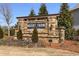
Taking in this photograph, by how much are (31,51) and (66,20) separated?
66 centimetres

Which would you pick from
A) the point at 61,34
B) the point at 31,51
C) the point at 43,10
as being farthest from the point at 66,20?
the point at 31,51

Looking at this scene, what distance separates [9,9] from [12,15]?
95 millimetres

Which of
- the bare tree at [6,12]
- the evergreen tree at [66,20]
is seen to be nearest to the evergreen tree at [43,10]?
the evergreen tree at [66,20]

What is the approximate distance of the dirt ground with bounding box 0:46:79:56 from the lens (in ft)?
14.6

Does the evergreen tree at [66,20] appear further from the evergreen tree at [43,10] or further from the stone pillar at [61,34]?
the evergreen tree at [43,10]

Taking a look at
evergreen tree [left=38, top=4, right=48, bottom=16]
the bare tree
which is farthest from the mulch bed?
the bare tree

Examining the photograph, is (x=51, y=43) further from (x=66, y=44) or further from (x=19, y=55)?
(x=19, y=55)

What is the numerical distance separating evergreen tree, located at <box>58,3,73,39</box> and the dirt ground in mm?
240

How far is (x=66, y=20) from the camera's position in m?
4.44

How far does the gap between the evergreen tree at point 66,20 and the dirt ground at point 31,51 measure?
0.24 m

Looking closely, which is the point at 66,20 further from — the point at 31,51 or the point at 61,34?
the point at 31,51

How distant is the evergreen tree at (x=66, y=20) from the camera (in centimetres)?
444

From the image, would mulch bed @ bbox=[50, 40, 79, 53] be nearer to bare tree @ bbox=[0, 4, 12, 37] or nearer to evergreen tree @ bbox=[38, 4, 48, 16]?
evergreen tree @ bbox=[38, 4, 48, 16]

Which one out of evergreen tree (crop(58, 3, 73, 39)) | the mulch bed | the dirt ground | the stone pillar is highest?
evergreen tree (crop(58, 3, 73, 39))
